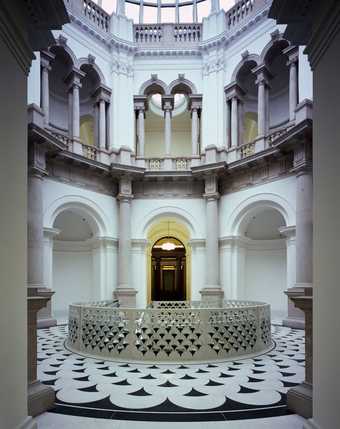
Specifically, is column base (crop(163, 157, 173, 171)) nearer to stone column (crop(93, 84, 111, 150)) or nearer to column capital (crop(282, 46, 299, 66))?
stone column (crop(93, 84, 111, 150))

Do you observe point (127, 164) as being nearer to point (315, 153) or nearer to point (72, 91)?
point (72, 91)

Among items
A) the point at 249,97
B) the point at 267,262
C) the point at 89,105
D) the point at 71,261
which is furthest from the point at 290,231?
the point at 89,105

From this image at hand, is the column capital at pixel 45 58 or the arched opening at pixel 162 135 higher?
the column capital at pixel 45 58

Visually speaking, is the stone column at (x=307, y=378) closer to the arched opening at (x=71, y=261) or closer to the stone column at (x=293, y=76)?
the stone column at (x=293, y=76)

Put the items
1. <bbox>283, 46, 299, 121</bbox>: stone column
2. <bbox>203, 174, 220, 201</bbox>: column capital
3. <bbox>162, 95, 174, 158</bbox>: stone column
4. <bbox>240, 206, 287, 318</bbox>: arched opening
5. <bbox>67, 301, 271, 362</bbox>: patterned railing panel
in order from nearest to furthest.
→ <bbox>67, 301, 271, 362</bbox>: patterned railing panel → <bbox>283, 46, 299, 121</bbox>: stone column → <bbox>203, 174, 220, 201</bbox>: column capital → <bbox>240, 206, 287, 318</bbox>: arched opening → <bbox>162, 95, 174, 158</bbox>: stone column

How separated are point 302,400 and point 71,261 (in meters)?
12.8

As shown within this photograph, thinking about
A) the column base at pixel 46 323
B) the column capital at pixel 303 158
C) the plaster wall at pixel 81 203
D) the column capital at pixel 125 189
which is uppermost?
the column capital at pixel 303 158

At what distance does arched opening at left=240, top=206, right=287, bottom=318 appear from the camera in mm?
15289

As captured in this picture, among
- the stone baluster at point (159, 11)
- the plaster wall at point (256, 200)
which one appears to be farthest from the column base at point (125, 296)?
the stone baluster at point (159, 11)

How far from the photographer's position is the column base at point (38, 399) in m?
4.25

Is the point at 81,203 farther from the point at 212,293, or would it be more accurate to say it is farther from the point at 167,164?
the point at 212,293

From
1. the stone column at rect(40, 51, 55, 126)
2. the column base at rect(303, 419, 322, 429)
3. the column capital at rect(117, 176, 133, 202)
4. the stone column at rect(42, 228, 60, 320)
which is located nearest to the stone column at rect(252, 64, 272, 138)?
the column capital at rect(117, 176, 133, 202)

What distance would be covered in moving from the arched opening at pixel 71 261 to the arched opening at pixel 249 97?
27.0 ft

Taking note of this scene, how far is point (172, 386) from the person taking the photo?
215 inches
